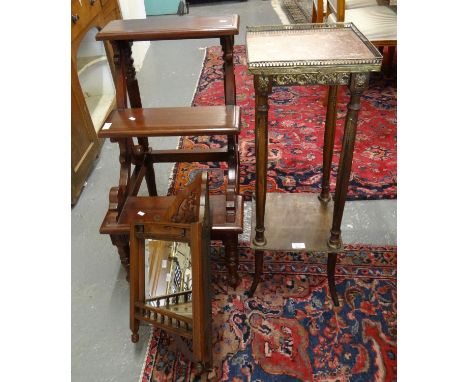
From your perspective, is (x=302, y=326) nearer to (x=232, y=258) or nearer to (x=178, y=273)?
(x=232, y=258)

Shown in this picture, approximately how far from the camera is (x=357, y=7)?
3020 mm

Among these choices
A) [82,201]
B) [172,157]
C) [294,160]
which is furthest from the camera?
[294,160]

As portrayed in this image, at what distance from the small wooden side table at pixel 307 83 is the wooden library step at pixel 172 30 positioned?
0.74 feet

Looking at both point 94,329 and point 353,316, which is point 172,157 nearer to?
point 94,329

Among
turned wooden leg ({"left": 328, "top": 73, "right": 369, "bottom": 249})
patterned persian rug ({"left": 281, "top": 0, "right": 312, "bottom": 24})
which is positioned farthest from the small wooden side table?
patterned persian rug ({"left": 281, "top": 0, "right": 312, "bottom": 24})

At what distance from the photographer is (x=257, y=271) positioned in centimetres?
157

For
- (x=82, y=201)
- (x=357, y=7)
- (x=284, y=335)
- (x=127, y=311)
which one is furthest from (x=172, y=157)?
(x=357, y=7)

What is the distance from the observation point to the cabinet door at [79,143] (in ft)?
7.19

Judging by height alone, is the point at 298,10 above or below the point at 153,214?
above

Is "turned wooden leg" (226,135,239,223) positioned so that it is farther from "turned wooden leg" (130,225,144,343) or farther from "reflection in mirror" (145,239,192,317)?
"turned wooden leg" (130,225,144,343)

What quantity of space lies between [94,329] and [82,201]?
2.93 ft

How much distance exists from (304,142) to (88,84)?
76.8 inches

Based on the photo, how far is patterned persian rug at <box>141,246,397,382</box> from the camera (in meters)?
1.37

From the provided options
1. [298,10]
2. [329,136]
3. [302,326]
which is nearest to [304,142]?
[329,136]
